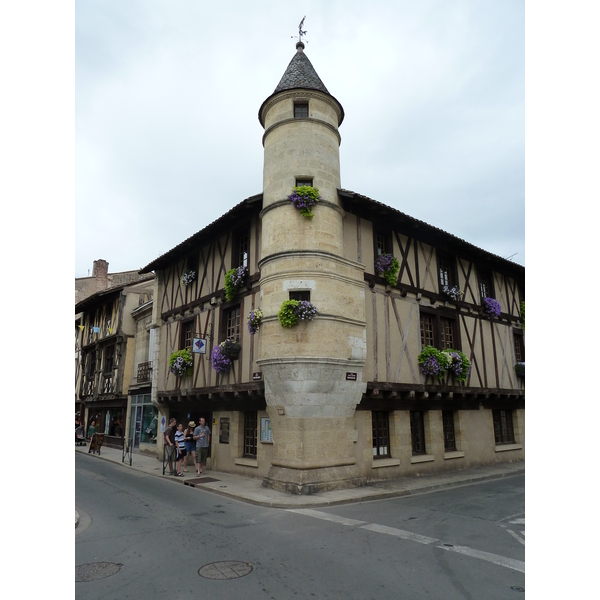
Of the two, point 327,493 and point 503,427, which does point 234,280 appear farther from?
point 503,427

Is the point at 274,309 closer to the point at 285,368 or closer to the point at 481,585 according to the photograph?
the point at 285,368

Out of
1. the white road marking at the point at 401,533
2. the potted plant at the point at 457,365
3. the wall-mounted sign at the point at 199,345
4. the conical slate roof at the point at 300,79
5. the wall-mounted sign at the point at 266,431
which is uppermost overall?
the conical slate roof at the point at 300,79

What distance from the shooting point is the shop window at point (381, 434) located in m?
13.0

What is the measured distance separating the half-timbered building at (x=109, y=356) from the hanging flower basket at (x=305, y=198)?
1561cm

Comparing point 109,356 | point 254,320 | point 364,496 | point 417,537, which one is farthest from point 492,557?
point 109,356

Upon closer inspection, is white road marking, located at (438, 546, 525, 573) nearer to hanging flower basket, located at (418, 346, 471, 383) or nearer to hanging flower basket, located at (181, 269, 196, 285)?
hanging flower basket, located at (418, 346, 471, 383)

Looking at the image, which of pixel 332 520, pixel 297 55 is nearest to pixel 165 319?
pixel 297 55

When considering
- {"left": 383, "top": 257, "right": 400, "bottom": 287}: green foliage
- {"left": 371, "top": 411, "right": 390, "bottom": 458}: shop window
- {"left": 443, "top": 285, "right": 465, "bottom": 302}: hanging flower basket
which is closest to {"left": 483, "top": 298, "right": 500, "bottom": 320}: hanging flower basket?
{"left": 443, "top": 285, "right": 465, "bottom": 302}: hanging flower basket

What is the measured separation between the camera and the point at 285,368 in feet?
37.4

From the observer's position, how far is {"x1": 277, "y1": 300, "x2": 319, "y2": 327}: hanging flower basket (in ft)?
37.3

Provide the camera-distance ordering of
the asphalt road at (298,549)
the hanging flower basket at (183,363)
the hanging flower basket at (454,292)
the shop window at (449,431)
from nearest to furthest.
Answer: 1. the asphalt road at (298,549)
2. the shop window at (449,431)
3. the hanging flower basket at (454,292)
4. the hanging flower basket at (183,363)

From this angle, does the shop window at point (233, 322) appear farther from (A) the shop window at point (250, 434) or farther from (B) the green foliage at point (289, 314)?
(B) the green foliage at point (289, 314)

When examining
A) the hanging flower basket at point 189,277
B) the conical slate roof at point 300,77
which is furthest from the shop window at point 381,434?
the conical slate roof at point 300,77

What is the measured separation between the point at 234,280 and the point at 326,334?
3.93 metres
